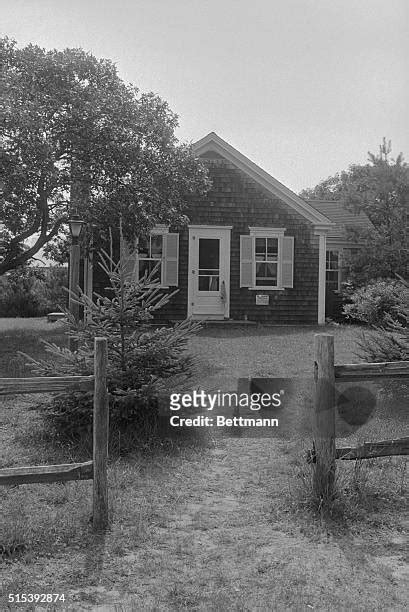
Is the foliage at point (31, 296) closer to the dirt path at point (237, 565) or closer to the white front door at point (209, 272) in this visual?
the white front door at point (209, 272)

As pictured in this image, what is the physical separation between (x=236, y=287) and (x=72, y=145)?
726cm

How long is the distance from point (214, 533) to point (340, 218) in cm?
2158

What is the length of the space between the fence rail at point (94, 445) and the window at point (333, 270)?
1826cm

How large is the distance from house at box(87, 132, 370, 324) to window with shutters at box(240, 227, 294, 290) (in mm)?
28

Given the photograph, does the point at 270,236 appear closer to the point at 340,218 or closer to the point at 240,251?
the point at 240,251

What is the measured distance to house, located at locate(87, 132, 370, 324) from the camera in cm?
1838

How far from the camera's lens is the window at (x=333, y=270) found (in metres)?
22.2

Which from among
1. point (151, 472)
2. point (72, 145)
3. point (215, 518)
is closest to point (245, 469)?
point (151, 472)

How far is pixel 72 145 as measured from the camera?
12883 millimetres

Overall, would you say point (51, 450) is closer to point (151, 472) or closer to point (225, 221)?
point (151, 472)

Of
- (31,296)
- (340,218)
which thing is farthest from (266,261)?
(31,296)

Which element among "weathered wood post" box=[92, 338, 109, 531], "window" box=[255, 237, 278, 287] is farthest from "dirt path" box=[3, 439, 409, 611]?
"window" box=[255, 237, 278, 287]

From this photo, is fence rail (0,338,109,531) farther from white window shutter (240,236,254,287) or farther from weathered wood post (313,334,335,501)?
white window shutter (240,236,254,287)

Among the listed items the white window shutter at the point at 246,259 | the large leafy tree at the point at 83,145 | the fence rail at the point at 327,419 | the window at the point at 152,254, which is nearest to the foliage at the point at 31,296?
the window at the point at 152,254
